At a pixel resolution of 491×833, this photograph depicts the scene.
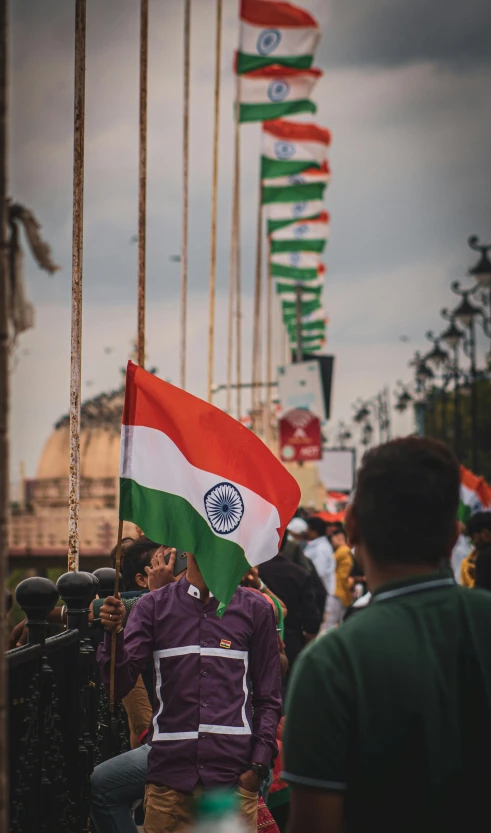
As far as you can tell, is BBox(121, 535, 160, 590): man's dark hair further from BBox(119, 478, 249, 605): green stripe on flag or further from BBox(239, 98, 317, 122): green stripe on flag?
BBox(239, 98, 317, 122): green stripe on flag

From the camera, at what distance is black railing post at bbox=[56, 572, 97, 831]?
512 cm

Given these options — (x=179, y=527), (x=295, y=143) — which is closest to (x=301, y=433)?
(x=295, y=143)

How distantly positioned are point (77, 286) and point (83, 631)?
1.81m

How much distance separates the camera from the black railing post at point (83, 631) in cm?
512

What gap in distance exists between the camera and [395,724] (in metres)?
2.35

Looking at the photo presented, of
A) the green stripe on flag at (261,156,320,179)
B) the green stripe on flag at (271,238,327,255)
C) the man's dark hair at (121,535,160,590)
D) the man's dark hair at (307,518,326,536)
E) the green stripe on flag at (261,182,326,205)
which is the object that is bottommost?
the man's dark hair at (307,518,326,536)

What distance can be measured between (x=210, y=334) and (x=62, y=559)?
4232cm

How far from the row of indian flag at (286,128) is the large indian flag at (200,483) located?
17835 mm

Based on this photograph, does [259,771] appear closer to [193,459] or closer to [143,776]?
[143,776]

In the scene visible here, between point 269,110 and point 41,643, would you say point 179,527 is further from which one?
point 269,110

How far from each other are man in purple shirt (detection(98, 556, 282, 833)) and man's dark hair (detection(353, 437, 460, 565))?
7.42 ft

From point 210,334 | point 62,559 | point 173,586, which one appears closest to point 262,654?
point 173,586

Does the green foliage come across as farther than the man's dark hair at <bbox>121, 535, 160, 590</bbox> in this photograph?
Yes

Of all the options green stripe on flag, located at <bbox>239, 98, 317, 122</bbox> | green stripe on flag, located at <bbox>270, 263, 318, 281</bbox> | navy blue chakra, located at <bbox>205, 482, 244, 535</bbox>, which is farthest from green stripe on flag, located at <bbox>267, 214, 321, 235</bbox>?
navy blue chakra, located at <bbox>205, 482, 244, 535</bbox>
